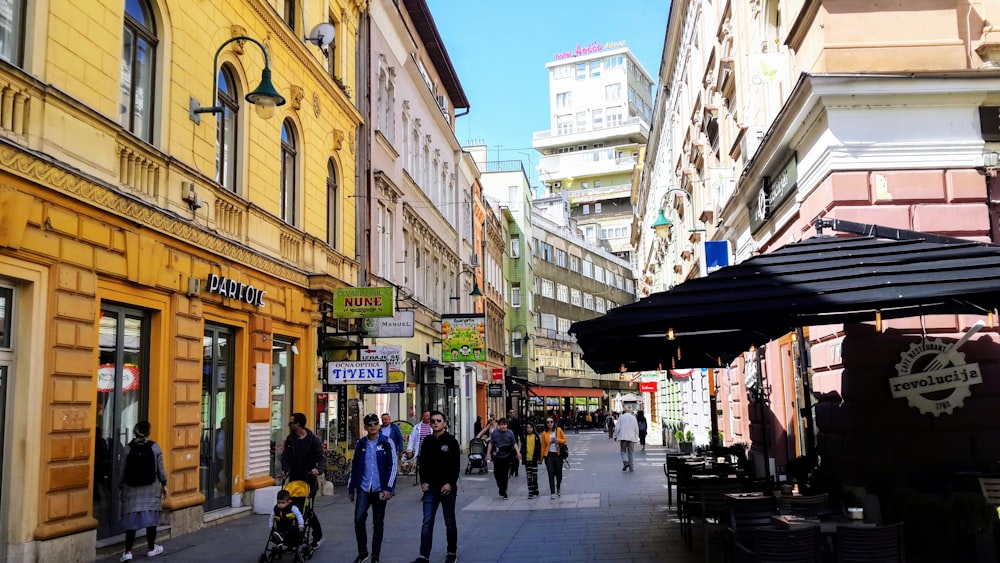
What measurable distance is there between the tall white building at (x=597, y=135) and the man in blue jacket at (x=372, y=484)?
3808 inches

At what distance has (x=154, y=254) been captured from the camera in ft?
40.8

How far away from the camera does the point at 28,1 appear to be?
994 centimetres

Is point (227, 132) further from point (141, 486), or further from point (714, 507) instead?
point (714, 507)

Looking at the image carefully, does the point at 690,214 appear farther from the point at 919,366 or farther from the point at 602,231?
the point at 602,231

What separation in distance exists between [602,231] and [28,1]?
332 ft

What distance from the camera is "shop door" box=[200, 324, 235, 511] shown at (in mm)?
14703

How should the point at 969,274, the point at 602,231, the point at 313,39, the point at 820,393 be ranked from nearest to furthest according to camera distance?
the point at 969,274
the point at 820,393
the point at 313,39
the point at 602,231

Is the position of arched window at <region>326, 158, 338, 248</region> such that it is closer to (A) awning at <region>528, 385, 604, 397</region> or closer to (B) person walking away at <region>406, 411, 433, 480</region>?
(B) person walking away at <region>406, 411, 433, 480</region>

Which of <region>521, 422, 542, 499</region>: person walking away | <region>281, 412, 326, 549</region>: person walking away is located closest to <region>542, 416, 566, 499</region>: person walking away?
<region>521, 422, 542, 499</region>: person walking away

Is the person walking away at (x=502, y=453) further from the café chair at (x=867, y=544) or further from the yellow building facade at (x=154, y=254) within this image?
the café chair at (x=867, y=544)

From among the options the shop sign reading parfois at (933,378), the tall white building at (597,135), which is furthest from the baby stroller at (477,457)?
the tall white building at (597,135)

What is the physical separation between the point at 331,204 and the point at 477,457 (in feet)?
28.8

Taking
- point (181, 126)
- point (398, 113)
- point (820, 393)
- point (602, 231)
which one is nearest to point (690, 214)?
point (398, 113)

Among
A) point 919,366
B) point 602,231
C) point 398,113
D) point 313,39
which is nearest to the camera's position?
point 919,366
